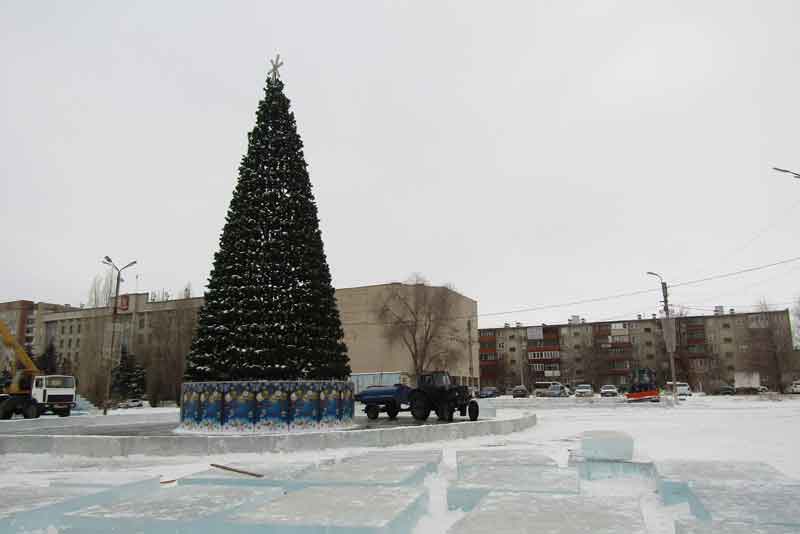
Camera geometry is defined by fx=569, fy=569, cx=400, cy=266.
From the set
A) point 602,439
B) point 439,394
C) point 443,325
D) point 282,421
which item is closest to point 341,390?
point 282,421

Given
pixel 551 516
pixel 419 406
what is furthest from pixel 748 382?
pixel 551 516

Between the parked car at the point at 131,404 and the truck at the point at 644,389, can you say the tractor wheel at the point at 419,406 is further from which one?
the parked car at the point at 131,404

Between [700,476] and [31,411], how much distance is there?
3136cm

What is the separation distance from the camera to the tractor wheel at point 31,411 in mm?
28500

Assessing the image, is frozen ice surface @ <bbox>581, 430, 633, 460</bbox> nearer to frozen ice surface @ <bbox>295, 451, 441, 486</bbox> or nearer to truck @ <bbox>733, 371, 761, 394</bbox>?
frozen ice surface @ <bbox>295, 451, 441, 486</bbox>

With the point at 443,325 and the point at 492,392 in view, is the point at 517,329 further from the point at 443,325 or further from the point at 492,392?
the point at 443,325

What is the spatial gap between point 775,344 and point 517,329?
48715 millimetres

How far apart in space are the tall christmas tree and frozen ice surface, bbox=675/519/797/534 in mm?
12281

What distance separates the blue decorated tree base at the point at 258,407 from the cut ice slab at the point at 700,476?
9.81 metres

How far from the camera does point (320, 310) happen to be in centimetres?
1647

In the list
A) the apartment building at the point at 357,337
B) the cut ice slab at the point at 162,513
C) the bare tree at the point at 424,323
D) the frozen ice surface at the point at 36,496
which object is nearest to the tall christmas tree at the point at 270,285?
the frozen ice surface at the point at 36,496

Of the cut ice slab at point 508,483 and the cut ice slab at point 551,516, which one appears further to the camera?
the cut ice slab at point 508,483

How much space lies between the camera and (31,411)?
28578 millimetres

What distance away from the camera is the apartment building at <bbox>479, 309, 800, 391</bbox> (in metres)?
97.6
